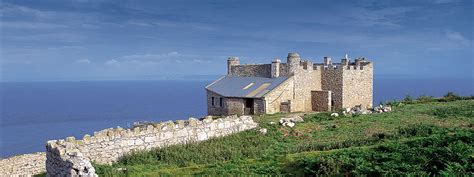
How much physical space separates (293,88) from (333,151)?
762 inches

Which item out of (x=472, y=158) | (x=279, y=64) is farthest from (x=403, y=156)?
(x=279, y=64)

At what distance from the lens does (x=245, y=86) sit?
35094mm

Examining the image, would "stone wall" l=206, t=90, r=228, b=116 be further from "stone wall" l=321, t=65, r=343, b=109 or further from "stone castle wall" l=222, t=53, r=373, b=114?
"stone wall" l=321, t=65, r=343, b=109

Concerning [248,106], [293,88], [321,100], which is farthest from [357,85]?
[248,106]

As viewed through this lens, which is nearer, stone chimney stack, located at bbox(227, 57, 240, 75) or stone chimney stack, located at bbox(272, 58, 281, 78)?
stone chimney stack, located at bbox(272, 58, 281, 78)

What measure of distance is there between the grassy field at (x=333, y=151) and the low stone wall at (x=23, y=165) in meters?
8.95

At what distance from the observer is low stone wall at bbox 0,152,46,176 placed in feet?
76.4

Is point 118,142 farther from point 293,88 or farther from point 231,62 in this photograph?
point 231,62

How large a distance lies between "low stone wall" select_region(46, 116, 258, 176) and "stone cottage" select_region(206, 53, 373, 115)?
10950mm

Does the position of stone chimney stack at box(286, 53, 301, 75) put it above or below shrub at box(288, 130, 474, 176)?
above

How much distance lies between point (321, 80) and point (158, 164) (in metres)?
21.8

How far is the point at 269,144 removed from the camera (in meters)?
19.2

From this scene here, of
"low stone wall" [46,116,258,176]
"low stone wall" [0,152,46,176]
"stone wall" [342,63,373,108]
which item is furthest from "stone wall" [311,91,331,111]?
"low stone wall" [0,152,46,176]

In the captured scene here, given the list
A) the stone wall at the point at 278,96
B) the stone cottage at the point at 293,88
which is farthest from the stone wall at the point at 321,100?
the stone wall at the point at 278,96
